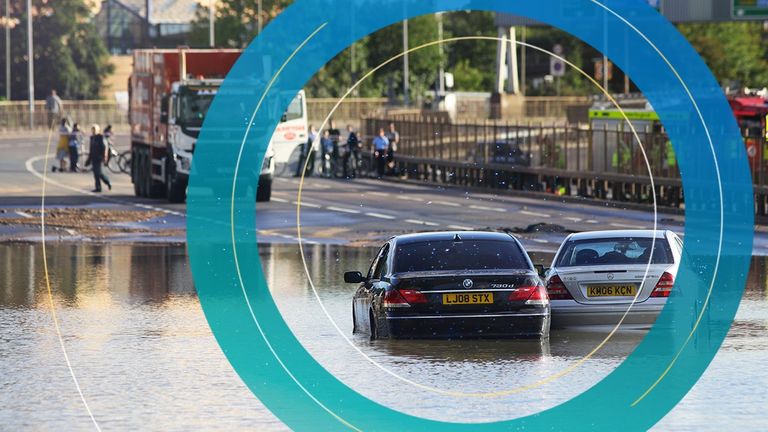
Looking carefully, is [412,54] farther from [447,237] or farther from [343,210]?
[447,237]

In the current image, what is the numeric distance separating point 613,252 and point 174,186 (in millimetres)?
26338

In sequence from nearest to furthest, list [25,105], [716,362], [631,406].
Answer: [631,406]
[716,362]
[25,105]

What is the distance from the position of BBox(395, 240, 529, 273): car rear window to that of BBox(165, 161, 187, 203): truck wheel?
26662 millimetres

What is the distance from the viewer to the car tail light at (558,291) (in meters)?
17.0

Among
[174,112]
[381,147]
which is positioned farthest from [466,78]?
[174,112]

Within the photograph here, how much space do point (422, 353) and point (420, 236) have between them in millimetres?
1740

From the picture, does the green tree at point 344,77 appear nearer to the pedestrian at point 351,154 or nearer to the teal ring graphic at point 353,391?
the teal ring graphic at point 353,391

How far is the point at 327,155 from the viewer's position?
55875 millimetres

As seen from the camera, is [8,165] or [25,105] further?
[25,105]

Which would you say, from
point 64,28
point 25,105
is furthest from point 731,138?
point 64,28

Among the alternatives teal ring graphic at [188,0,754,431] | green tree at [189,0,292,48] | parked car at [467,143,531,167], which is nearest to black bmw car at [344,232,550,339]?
teal ring graphic at [188,0,754,431]

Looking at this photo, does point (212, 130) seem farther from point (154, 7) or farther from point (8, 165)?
point (154, 7)

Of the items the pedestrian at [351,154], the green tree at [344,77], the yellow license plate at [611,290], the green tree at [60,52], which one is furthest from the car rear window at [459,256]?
the green tree at [60,52]

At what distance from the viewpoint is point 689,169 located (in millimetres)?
40688
